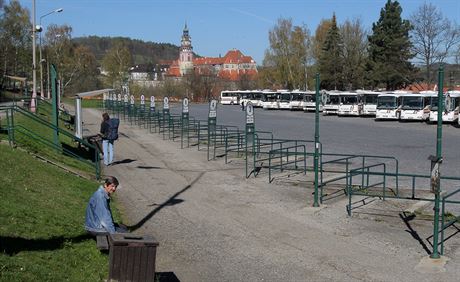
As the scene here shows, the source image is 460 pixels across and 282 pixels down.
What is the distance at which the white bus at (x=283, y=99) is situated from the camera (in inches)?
2869

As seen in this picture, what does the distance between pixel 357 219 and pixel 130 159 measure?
1256cm

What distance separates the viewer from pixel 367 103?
57.1 m

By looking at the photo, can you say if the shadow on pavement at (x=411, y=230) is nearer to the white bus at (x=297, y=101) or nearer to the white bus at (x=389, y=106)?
the white bus at (x=389, y=106)

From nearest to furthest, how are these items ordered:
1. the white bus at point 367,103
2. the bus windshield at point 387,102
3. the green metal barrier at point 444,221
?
the green metal barrier at point 444,221
the bus windshield at point 387,102
the white bus at point 367,103

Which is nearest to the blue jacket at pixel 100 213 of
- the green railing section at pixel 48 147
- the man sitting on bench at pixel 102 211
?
the man sitting on bench at pixel 102 211

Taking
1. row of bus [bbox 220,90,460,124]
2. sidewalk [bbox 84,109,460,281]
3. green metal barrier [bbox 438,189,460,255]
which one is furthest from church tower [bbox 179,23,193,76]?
green metal barrier [bbox 438,189,460,255]

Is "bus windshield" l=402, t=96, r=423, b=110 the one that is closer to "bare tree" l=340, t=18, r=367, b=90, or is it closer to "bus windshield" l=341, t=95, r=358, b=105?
"bus windshield" l=341, t=95, r=358, b=105

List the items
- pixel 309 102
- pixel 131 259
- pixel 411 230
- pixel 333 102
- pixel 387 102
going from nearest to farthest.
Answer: pixel 131 259 → pixel 411 230 → pixel 387 102 → pixel 333 102 → pixel 309 102

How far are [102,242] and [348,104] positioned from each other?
51559mm

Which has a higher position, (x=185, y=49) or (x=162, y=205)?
(x=185, y=49)

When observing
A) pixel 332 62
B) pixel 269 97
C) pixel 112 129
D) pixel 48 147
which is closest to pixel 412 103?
pixel 269 97

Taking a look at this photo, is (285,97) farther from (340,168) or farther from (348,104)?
(340,168)

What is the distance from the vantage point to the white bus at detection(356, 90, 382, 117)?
56406mm

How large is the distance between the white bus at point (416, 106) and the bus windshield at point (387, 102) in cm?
94
